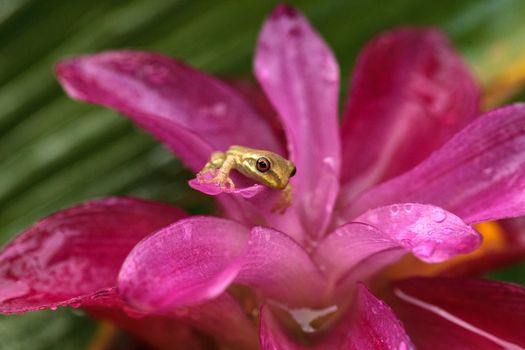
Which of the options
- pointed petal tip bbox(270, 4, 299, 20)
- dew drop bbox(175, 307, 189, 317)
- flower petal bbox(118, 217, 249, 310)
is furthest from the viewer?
pointed petal tip bbox(270, 4, 299, 20)

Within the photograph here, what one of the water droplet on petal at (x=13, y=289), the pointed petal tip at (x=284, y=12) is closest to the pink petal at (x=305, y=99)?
the pointed petal tip at (x=284, y=12)

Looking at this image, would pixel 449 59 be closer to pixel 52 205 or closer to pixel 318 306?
pixel 318 306

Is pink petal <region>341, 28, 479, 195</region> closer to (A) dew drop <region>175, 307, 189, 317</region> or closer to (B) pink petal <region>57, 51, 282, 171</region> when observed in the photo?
(B) pink petal <region>57, 51, 282, 171</region>

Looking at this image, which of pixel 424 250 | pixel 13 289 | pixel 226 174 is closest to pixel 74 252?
pixel 13 289

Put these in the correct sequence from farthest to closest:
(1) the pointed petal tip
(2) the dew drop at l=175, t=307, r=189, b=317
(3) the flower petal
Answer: (1) the pointed petal tip, (2) the dew drop at l=175, t=307, r=189, b=317, (3) the flower petal

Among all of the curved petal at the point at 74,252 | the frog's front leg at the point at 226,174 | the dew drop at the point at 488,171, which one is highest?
the frog's front leg at the point at 226,174

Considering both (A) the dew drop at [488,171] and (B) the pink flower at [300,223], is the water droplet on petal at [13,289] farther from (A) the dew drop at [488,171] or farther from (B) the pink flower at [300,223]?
(A) the dew drop at [488,171]

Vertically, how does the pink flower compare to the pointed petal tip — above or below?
below

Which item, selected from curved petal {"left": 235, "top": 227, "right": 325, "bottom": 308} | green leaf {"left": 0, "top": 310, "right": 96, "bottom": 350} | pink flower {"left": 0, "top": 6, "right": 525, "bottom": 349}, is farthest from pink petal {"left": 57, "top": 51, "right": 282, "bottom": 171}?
green leaf {"left": 0, "top": 310, "right": 96, "bottom": 350}
